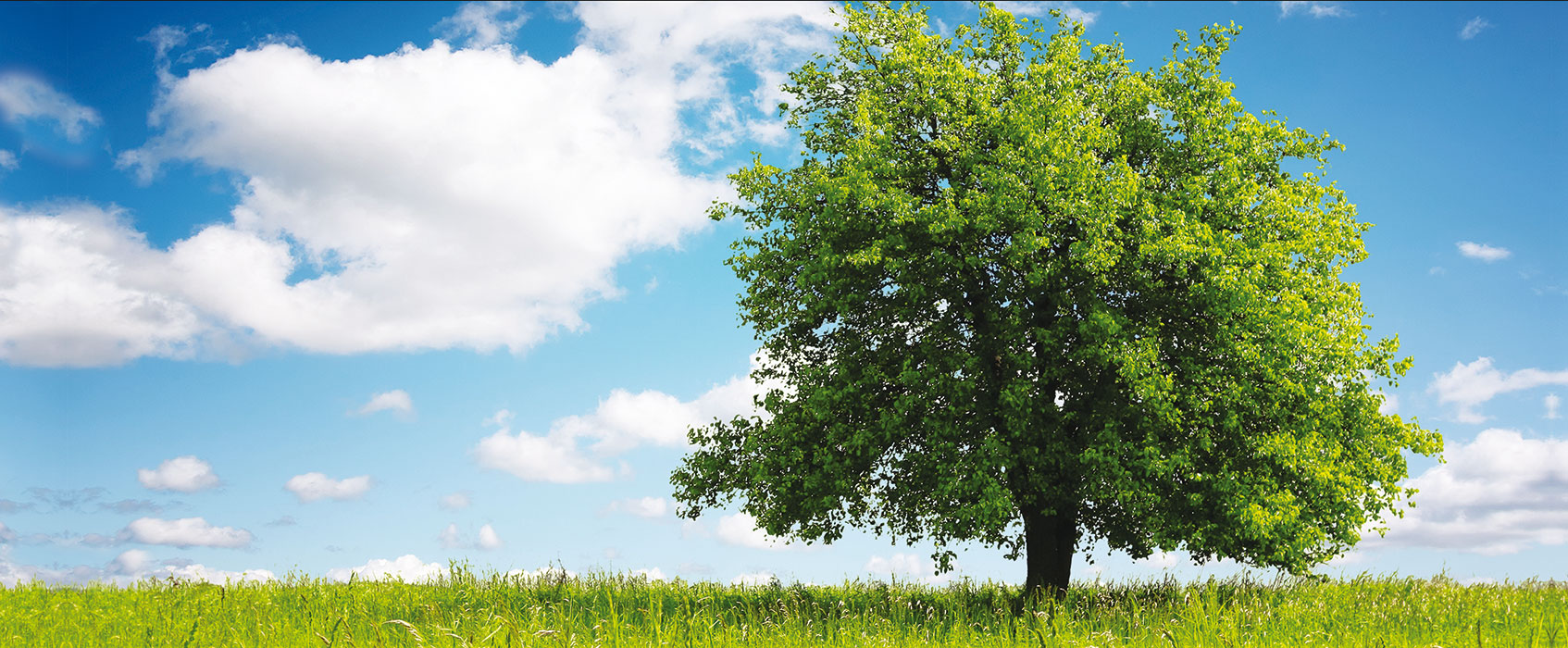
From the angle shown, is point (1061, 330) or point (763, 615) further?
point (1061, 330)

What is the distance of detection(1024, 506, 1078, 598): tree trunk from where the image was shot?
19.3m

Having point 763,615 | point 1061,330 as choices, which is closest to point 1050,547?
point 1061,330

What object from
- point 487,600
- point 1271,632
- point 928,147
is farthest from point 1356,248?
point 487,600

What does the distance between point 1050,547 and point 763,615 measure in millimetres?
8513

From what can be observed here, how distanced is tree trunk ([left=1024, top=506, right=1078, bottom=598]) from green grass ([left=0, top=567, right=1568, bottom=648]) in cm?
74

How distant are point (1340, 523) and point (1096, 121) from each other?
8.91 m

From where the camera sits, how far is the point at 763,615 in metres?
13.0

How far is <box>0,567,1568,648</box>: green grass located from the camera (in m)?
10.3

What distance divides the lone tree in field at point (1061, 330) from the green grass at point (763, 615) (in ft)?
5.17

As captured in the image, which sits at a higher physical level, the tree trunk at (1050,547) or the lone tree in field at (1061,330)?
the lone tree in field at (1061,330)

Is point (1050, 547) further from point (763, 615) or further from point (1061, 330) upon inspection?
point (763, 615)

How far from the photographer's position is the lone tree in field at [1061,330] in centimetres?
1741

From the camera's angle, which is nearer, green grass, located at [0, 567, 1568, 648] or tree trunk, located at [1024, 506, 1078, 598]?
green grass, located at [0, 567, 1568, 648]

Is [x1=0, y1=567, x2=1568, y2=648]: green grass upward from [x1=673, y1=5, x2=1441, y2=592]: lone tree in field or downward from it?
downward
